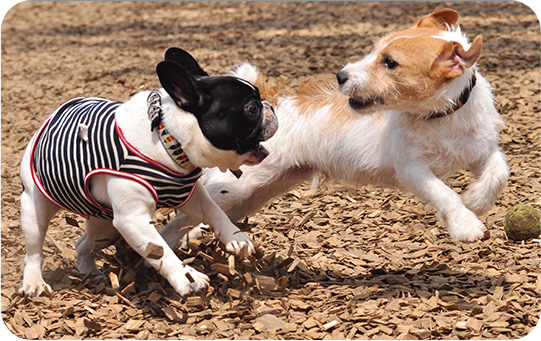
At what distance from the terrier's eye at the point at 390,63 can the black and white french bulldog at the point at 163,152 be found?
34.8 inches

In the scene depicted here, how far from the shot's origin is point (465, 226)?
13.0ft

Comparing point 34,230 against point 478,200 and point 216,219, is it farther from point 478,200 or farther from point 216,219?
point 478,200

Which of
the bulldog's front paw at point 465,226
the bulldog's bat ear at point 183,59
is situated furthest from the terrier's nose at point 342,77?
the bulldog's front paw at point 465,226

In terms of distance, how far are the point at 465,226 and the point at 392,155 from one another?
2.53 ft

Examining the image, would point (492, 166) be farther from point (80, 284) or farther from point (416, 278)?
point (80, 284)

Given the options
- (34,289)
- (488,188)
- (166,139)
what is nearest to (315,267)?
(488,188)

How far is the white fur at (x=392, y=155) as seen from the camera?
13.8 ft

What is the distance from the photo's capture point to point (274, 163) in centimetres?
489

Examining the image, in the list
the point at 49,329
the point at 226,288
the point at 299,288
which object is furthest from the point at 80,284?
the point at 299,288

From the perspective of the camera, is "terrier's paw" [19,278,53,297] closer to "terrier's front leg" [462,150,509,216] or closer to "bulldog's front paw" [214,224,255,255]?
"bulldog's front paw" [214,224,255,255]

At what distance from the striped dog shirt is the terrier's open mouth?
1101 millimetres

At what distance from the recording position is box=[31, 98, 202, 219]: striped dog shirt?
3592 millimetres

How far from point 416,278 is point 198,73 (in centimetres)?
182

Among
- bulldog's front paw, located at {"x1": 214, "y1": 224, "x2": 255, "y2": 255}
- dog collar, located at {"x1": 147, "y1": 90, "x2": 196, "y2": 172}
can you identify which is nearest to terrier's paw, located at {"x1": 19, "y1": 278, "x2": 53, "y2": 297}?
bulldog's front paw, located at {"x1": 214, "y1": 224, "x2": 255, "y2": 255}
